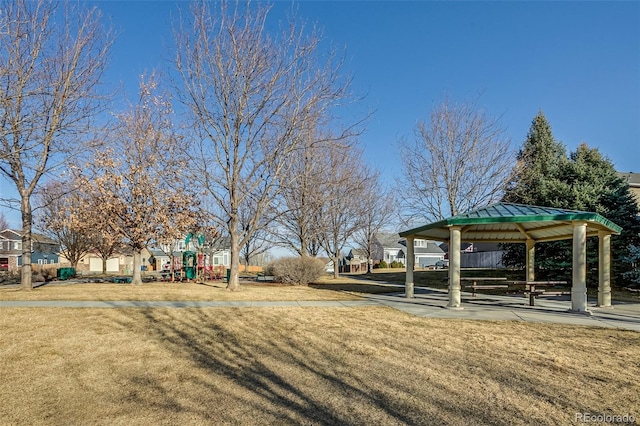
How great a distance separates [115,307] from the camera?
10.3 meters

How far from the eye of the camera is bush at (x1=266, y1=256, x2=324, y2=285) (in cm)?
1961

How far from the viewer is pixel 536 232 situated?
49.8ft

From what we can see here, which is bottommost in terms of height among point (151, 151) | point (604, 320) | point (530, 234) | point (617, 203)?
point (604, 320)

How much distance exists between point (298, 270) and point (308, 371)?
14.3 meters

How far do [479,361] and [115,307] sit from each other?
8645 mm

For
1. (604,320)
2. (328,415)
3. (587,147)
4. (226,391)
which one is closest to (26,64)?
(226,391)

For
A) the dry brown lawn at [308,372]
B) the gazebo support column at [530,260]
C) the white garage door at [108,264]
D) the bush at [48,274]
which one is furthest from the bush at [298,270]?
the white garage door at [108,264]

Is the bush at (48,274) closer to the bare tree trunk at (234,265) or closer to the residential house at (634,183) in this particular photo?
the bare tree trunk at (234,265)

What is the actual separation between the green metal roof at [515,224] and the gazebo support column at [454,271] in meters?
0.37

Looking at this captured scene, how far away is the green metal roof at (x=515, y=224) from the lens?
10617 millimetres

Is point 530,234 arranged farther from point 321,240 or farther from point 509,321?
point 321,240

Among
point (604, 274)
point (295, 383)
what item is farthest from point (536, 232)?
point (295, 383)

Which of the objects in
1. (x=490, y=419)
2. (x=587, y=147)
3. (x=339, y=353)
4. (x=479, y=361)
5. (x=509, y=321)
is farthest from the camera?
(x=587, y=147)

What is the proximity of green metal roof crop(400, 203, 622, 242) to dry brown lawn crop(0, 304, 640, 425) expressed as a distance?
127 inches
